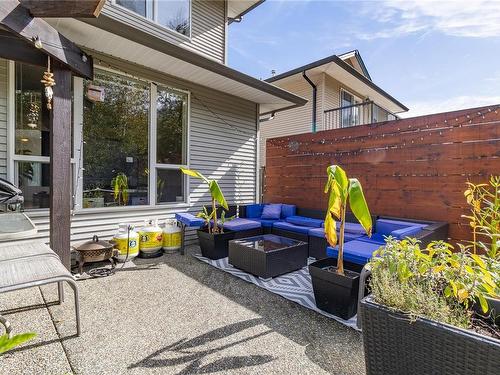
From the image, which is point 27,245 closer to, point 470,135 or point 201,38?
point 201,38

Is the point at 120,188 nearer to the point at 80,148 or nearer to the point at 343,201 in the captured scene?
the point at 80,148

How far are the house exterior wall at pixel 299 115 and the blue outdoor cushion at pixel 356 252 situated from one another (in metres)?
6.33

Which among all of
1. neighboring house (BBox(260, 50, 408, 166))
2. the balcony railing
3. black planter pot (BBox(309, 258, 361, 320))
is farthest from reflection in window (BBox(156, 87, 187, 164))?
the balcony railing

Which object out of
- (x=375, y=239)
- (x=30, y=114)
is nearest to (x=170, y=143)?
(x=30, y=114)

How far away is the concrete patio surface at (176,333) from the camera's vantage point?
202cm

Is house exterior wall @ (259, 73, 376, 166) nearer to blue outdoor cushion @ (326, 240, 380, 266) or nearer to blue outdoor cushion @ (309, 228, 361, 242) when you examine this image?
blue outdoor cushion @ (309, 228, 361, 242)

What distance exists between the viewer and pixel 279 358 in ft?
7.01

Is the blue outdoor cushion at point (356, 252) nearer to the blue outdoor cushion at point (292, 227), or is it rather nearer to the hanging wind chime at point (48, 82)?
the blue outdoor cushion at point (292, 227)

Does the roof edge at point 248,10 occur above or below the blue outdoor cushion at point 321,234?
above

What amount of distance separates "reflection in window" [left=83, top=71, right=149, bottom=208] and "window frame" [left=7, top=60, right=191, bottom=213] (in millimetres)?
76

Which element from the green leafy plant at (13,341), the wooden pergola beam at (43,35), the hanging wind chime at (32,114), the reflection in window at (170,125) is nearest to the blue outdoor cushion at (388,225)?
the reflection in window at (170,125)

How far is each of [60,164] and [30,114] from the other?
1.33 metres

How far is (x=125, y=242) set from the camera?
4387mm

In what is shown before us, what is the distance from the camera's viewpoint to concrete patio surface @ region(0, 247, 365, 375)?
2.02m
